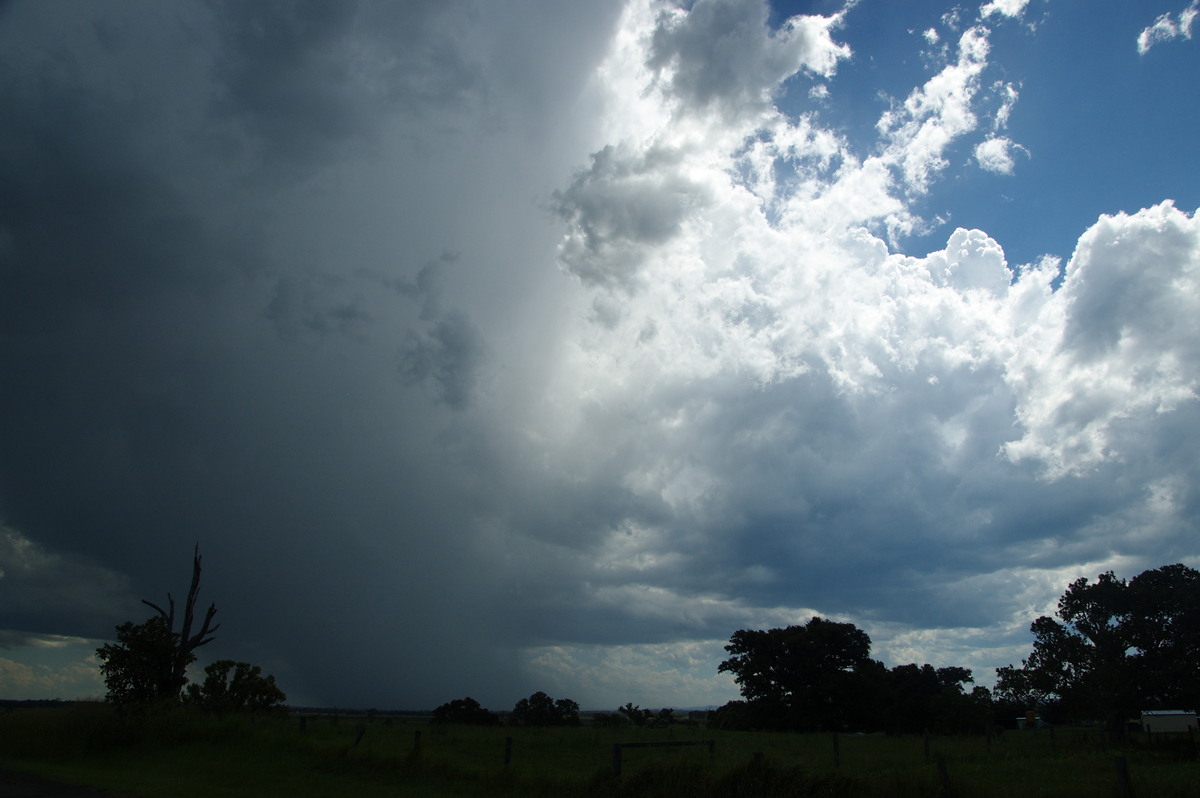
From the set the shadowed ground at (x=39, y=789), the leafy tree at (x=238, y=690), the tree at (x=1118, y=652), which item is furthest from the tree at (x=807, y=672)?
the shadowed ground at (x=39, y=789)

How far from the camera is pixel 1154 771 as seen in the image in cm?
2297

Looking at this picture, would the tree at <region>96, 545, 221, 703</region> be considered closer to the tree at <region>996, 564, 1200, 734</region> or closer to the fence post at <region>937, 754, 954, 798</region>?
the fence post at <region>937, 754, 954, 798</region>

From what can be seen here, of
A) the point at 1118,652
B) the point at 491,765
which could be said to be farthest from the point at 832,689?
the point at 491,765

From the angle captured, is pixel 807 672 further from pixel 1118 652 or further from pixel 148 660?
pixel 148 660

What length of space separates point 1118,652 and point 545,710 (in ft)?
156

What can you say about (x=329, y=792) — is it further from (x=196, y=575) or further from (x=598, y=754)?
(x=196, y=575)

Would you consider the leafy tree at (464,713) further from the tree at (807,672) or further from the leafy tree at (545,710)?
the tree at (807,672)

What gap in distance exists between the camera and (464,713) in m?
67.2

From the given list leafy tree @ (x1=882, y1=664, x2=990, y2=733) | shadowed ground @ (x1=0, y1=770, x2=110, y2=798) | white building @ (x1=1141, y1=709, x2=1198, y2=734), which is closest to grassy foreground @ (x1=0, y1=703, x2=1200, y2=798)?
shadowed ground @ (x1=0, y1=770, x2=110, y2=798)

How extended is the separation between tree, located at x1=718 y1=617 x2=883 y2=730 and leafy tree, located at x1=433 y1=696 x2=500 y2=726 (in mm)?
22548

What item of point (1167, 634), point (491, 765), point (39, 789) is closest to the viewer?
point (39, 789)

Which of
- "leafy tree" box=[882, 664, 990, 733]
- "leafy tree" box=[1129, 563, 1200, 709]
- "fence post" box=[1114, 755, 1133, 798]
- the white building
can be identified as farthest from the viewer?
the white building

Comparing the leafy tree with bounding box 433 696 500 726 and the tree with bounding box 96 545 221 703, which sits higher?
the tree with bounding box 96 545 221 703

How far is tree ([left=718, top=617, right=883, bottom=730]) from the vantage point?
62.6m
